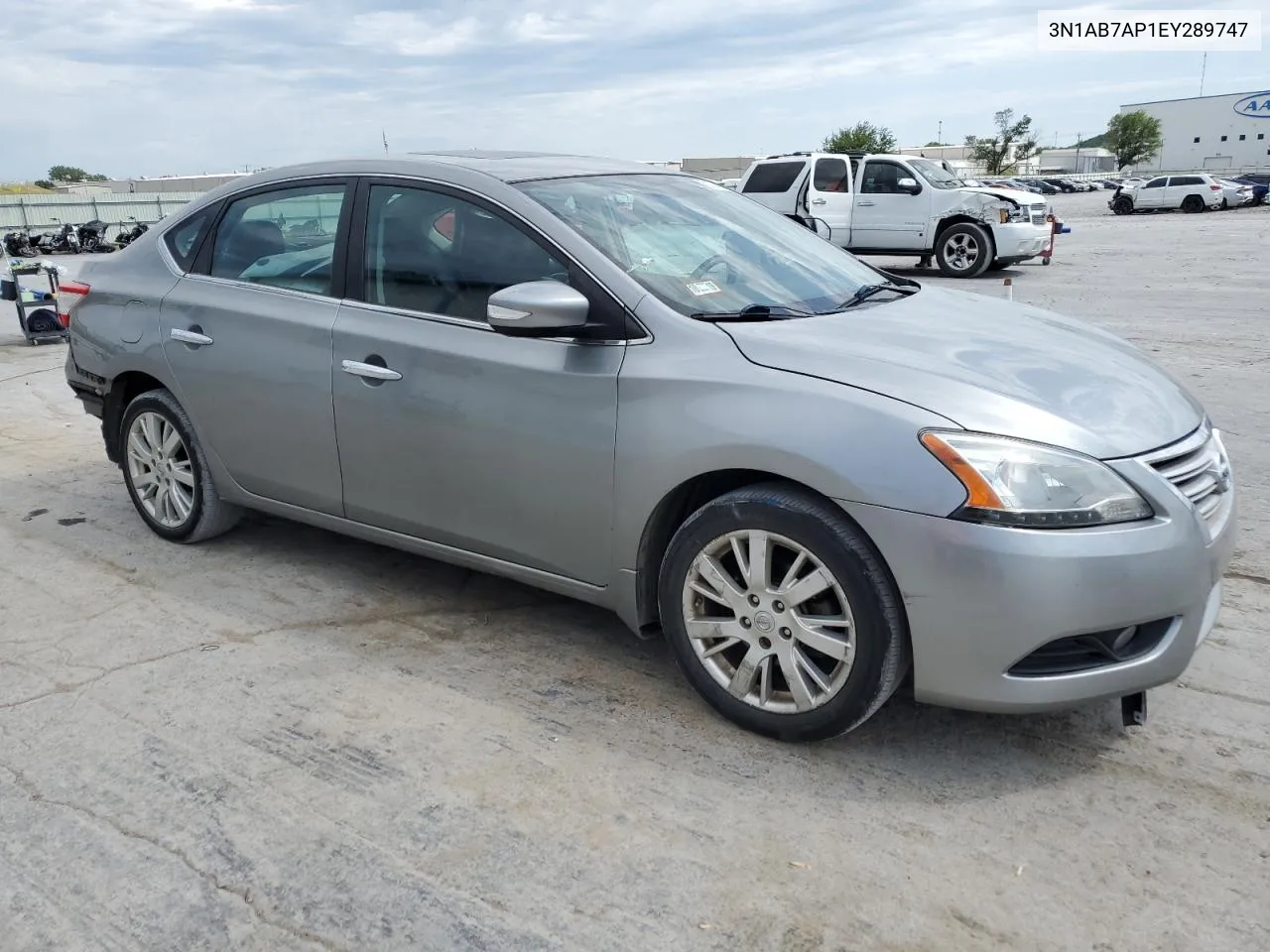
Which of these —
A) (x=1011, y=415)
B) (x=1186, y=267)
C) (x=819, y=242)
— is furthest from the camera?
(x=1186, y=267)

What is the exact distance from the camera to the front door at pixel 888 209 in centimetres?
1650

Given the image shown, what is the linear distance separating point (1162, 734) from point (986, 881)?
979mm

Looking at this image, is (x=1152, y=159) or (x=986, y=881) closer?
(x=986, y=881)

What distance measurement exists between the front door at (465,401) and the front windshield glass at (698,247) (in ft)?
0.77

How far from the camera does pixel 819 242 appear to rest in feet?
14.2

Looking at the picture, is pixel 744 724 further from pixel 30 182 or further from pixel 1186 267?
pixel 30 182

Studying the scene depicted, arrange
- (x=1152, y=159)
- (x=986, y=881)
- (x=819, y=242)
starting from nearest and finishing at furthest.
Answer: (x=986, y=881) → (x=819, y=242) → (x=1152, y=159)

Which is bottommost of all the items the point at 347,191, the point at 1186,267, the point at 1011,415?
the point at 1186,267

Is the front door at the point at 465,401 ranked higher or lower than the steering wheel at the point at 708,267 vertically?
lower

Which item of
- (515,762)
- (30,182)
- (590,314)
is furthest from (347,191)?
(30,182)

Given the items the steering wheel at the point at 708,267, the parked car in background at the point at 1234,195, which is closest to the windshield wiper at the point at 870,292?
the steering wheel at the point at 708,267

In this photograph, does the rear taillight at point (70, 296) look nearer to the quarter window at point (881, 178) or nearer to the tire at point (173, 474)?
the tire at point (173, 474)

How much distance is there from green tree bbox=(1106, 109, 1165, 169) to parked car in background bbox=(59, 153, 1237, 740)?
10930 centimetres

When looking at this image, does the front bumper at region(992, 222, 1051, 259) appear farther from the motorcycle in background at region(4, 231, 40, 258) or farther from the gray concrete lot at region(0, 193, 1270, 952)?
the motorcycle in background at region(4, 231, 40, 258)
